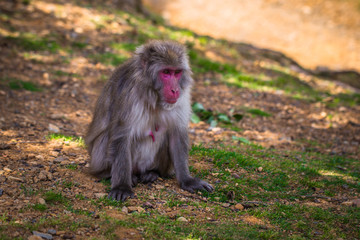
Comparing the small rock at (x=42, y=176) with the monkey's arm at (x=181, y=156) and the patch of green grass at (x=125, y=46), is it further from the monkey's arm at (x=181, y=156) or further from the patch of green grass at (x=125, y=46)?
the patch of green grass at (x=125, y=46)

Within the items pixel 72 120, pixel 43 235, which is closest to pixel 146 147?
pixel 43 235

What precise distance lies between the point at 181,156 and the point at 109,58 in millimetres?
4828

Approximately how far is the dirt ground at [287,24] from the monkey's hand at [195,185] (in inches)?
417

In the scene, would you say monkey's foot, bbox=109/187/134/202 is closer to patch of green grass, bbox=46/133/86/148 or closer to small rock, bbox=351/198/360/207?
patch of green grass, bbox=46/133/86/148

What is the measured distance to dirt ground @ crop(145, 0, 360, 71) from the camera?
15602mm

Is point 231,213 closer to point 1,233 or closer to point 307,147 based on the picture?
point 1,233

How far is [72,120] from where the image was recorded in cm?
675

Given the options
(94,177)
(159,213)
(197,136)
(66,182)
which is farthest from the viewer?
(197,136)

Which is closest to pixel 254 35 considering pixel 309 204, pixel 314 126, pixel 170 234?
pixel 314 126

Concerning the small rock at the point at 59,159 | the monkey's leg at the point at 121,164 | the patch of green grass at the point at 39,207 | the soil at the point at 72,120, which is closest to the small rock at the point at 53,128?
the soil at the point at 72,120

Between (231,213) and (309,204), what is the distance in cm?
99

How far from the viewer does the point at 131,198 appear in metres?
4.20

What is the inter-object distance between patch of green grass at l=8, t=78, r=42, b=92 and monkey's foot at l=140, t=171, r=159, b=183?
368cm

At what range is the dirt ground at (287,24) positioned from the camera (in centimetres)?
1560
